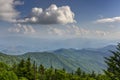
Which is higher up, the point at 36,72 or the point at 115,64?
the point at 115,64

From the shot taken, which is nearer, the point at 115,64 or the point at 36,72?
the point at 115,64

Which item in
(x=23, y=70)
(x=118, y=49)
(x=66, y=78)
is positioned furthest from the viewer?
(x=66, y=78)

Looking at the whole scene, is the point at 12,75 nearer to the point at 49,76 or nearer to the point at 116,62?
the point at 49,76

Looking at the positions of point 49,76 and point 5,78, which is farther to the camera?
point 49,76

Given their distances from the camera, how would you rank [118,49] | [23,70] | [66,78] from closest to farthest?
[118,49] → [23,70] → [66,78]

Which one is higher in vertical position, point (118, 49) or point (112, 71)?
point (118, 49)

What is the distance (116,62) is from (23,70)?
267 feet

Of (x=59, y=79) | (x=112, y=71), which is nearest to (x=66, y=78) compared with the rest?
(x=59, y=79)

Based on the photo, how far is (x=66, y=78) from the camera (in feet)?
419

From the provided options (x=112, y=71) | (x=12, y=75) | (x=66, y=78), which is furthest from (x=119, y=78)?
(x=66, y=78)

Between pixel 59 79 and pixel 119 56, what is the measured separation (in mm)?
119548

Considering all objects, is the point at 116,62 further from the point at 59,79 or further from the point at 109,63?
the point at 59,79

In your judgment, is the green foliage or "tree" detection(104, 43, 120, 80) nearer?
"tree" detection(104, 43, 120, 80)

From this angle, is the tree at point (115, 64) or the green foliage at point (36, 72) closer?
the tree at point (115, 64)
